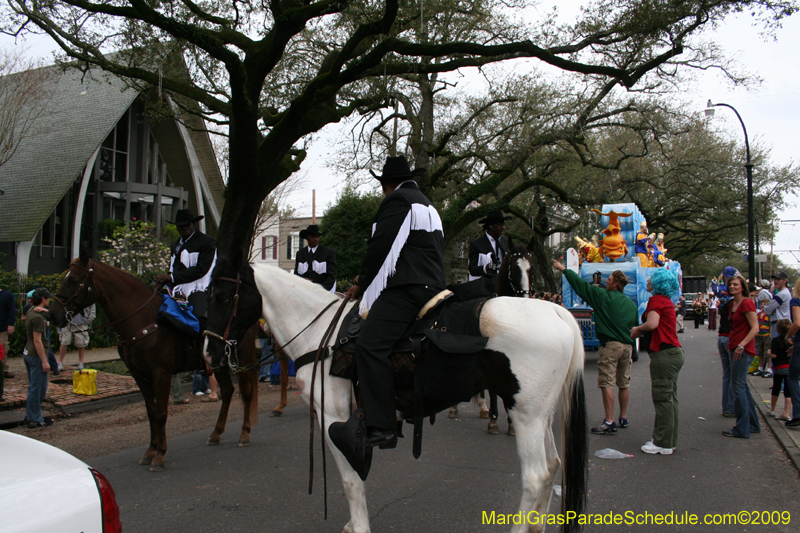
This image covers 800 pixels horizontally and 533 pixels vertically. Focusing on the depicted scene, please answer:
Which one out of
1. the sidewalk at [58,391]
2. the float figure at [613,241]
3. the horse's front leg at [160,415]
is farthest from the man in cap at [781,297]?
the sidewalk at [58,391]

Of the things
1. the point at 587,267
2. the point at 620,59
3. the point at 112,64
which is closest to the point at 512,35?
the point at 620,59

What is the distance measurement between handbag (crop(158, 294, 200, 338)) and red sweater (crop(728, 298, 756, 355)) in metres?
6.75

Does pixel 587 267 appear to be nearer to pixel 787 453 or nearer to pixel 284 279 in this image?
pixel 787 453

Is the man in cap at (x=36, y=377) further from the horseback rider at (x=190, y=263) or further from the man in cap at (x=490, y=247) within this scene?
the man in cap at (x=490, y=247)

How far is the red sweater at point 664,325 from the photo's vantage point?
6.37 m

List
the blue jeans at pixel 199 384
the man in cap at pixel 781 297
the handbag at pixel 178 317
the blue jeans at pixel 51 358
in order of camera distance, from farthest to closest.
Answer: the blue jeans at pixel 51 358 → the blue jeans at pixel 199 384 → the man in cap at pixel 781 297 → the handbag at pixel 178 317

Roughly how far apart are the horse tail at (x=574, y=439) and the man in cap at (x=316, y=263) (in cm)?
548

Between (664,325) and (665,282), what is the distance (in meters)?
0.50

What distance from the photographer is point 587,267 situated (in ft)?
55.5

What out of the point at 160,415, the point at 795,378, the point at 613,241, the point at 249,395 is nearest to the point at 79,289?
the point at 160,415

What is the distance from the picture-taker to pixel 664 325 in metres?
6.41

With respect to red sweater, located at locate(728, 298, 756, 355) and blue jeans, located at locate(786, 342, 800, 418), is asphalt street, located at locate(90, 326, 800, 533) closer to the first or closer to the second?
blue jeans, located at locate(786, 342, 800, 418)

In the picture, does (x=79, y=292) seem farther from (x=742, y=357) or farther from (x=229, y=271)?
(x=742, y=357)

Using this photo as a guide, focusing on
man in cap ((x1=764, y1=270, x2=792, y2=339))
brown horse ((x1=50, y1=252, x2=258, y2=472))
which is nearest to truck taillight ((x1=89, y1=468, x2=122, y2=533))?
brown horse ((x1=50, y1=252, x2=258, y2=472))
